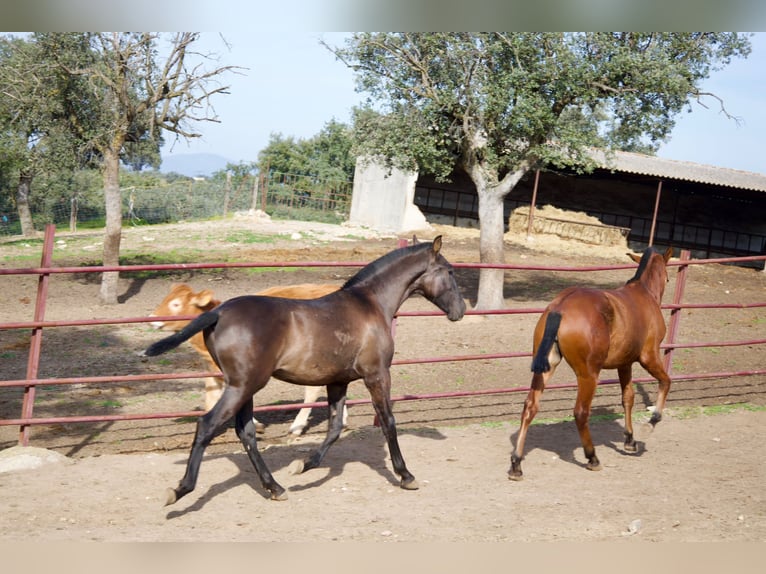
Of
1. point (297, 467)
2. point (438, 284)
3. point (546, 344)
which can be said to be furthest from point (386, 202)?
point (297, 467)

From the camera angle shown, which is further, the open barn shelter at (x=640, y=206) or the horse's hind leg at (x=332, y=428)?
the open barn shelter at (x=640, y=206)

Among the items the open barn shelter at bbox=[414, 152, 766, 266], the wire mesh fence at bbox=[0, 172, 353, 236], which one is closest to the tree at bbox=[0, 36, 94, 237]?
the wire mesh fence at bbox=[0, 172, 353, 236]

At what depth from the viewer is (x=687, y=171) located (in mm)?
27094

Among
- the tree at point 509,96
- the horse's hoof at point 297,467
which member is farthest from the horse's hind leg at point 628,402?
the tree at point 509,96

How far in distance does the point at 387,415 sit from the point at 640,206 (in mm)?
25409

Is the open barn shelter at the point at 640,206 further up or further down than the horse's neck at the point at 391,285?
further up

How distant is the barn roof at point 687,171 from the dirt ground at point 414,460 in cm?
1301

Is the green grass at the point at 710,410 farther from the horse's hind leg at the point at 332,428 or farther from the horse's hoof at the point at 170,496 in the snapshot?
the horse's hoof at the point at 170,496

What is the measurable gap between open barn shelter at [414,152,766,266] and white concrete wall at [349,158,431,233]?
151 cm

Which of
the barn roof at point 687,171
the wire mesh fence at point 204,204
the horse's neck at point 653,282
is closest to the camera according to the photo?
the horse's neck at point 653,282

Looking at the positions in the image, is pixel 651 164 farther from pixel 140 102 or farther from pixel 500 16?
pixel 500 16

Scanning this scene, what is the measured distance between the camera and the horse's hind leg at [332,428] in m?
5.86

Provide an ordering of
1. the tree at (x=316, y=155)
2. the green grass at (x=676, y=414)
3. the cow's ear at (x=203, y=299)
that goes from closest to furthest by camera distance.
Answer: the cow's ear at (x=203, y=299) → the green grass at (x=676, y=414) → the tree at (x=316, y=155)

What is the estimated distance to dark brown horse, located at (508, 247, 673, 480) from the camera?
5.97 metres
